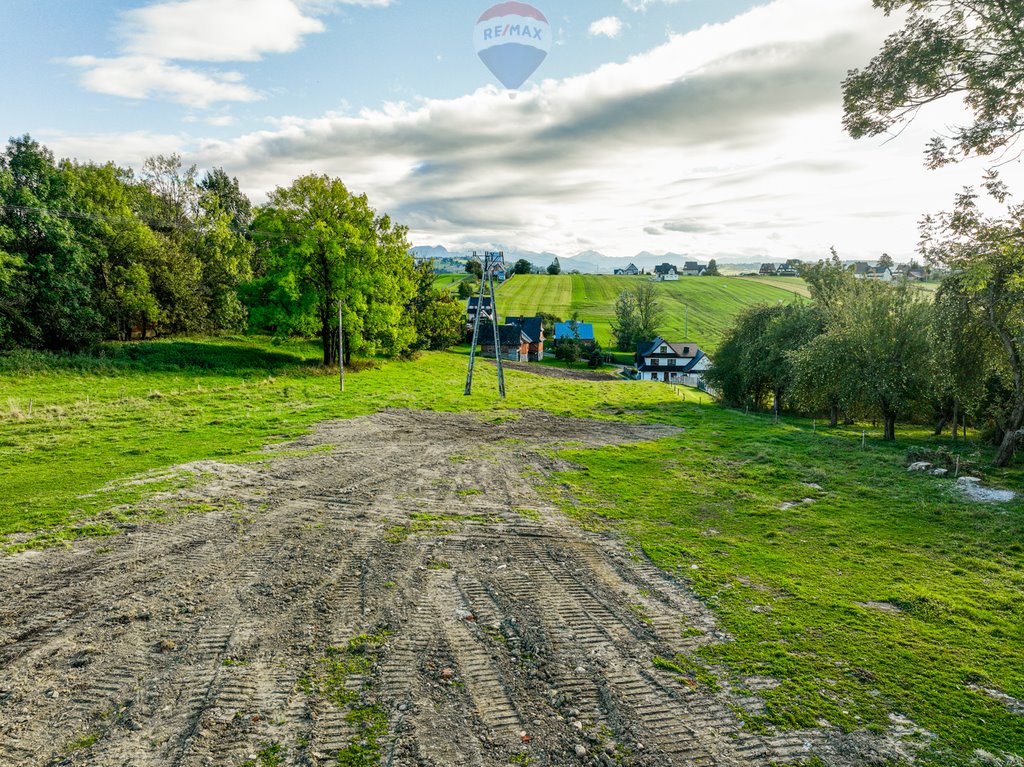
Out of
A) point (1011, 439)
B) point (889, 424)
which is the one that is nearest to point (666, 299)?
point (889, 424)

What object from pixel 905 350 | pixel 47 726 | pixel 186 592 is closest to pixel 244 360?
pixel 186 592

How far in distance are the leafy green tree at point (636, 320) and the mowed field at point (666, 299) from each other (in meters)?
3.79

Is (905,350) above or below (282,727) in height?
above

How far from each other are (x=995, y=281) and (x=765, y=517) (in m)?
15.8

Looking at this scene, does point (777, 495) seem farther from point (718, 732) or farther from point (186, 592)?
point (186, 592)

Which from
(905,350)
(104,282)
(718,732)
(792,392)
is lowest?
(718,732)

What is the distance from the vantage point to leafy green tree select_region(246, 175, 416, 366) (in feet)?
120

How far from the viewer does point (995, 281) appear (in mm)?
19875

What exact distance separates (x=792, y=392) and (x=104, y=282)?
5111cm

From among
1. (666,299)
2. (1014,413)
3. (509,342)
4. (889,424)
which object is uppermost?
(666,299)

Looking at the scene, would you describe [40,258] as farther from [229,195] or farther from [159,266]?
[229,195]

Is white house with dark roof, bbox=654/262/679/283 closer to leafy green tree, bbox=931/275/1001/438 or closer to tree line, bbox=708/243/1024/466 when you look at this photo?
tree line, bbox=708/243/1024/466

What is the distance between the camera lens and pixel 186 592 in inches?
346

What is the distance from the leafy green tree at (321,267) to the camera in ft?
120
